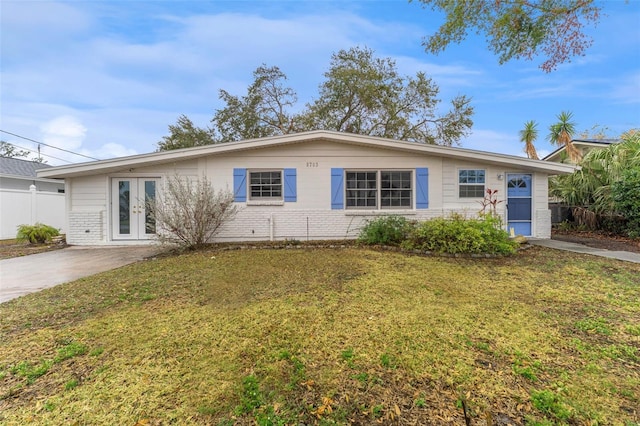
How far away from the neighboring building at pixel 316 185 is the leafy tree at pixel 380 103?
8259mm

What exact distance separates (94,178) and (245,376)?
9.50 meters

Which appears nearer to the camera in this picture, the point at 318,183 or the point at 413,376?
the point at 413,376

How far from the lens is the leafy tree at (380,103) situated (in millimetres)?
16188

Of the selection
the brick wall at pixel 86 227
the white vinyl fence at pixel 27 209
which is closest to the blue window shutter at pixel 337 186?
the brick wall at pixel 86 227

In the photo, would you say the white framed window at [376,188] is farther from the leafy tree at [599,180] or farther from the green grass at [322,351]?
the leafy tree at [599,180]

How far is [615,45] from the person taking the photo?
879cm

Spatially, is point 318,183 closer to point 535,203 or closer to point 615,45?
point 535,203

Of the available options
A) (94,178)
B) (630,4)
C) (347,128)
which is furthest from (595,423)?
(347,128)

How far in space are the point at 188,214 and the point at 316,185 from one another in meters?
3.71

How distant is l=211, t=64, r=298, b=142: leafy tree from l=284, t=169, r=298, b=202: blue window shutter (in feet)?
31.6

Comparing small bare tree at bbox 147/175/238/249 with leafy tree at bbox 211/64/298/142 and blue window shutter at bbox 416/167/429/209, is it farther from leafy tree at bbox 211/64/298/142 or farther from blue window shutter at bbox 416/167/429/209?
leafy tree at bbox 211/64/298/142

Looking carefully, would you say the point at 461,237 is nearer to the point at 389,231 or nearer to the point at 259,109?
the point at 389,231

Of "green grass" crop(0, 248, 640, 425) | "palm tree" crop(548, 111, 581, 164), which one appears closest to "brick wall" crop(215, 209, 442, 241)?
"green grass" crop(0, 248, 640, 425)

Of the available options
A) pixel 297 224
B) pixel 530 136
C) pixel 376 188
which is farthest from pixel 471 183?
pixel 530 136
